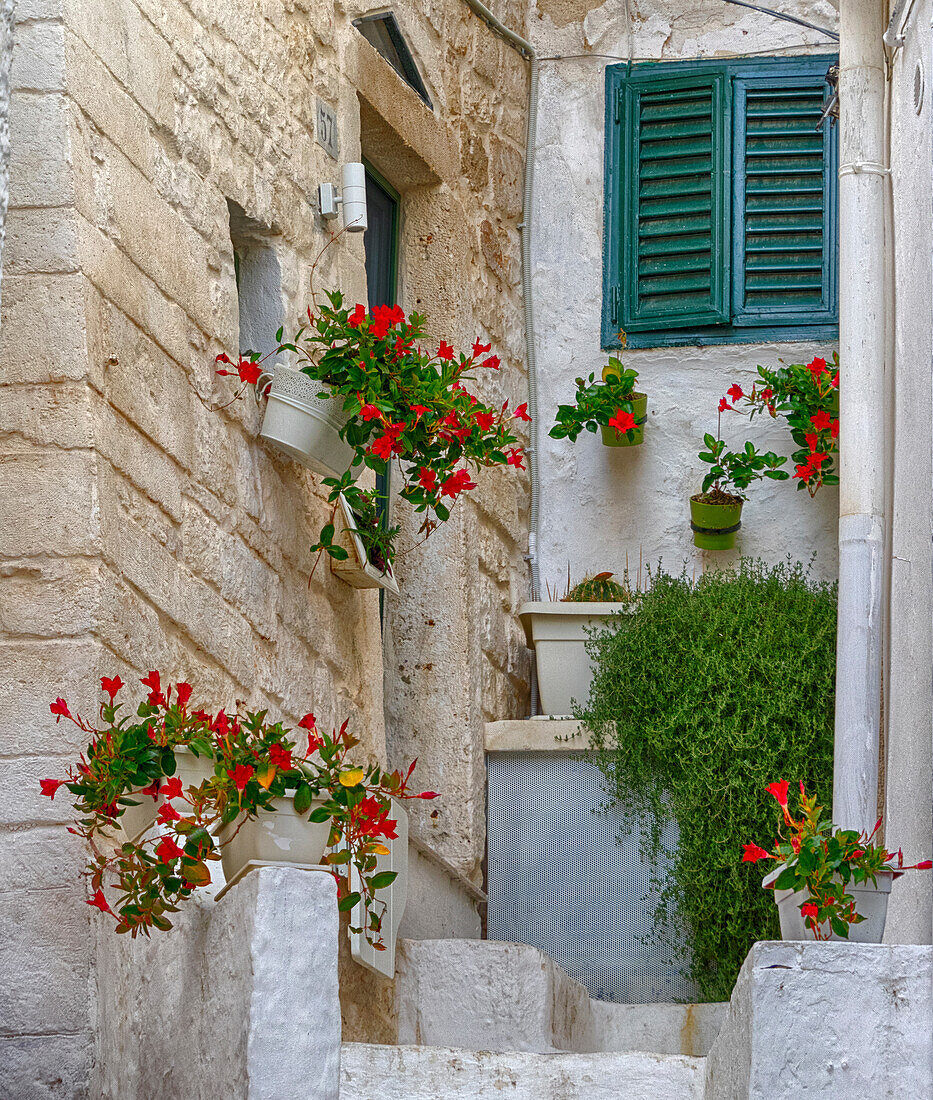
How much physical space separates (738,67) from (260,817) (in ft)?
14.6

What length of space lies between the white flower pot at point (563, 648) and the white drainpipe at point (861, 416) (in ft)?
4.98

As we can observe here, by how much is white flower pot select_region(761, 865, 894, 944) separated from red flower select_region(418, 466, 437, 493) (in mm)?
1872

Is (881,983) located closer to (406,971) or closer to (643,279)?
(406,971)

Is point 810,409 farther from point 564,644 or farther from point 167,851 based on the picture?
point 167,851

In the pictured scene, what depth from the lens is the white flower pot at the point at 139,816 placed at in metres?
3.19

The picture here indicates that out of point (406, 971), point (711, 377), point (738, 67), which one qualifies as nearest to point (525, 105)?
point (738, 67)

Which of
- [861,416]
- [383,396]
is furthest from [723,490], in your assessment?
[383,396]

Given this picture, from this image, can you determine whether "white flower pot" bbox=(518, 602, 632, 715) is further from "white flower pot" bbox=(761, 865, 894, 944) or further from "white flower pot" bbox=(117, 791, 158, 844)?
"white flower pot" bbox=(761, 865, 894, 944)

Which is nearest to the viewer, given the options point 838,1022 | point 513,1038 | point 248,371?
point 838,1022

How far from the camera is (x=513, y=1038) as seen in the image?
462 centimetres

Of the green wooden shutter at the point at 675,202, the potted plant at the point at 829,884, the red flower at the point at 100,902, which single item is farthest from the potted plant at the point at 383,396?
the green wooden shutter at the point at 675,202

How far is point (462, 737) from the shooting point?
550 cm

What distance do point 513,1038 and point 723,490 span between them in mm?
2479

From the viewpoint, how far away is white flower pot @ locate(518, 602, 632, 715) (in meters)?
5.89
